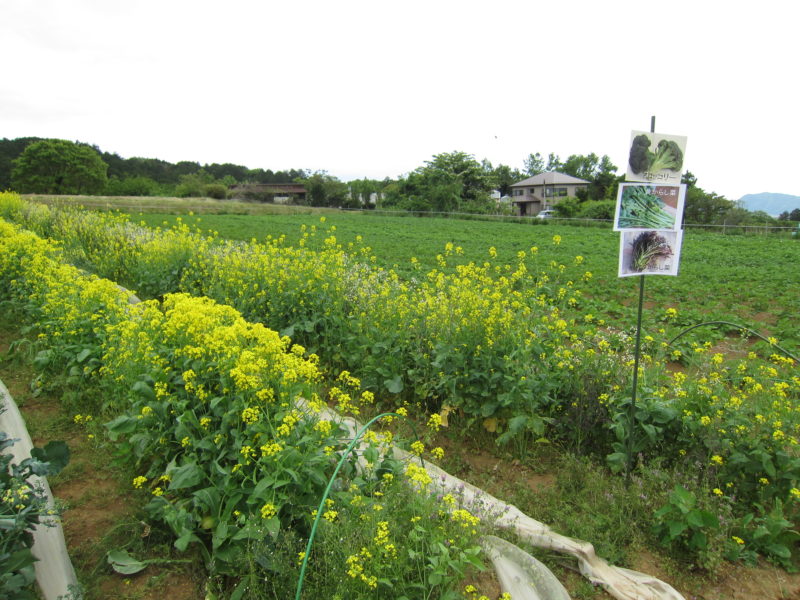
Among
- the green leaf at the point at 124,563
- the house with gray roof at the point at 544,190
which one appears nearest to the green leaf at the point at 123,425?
the green leaf at the point at 124,563

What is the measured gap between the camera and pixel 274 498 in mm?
2732

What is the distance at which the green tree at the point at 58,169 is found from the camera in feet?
191

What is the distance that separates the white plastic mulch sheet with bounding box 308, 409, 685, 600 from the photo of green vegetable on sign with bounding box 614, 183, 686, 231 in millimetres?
2275

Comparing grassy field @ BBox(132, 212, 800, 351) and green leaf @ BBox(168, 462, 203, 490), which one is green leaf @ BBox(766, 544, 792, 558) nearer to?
green leaf @ BBox(168, 462, 203, 490)

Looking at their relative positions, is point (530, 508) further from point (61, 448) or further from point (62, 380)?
point (62, 380)

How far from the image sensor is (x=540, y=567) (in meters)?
2.85

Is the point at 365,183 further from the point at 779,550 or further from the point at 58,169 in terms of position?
the point at 779,550

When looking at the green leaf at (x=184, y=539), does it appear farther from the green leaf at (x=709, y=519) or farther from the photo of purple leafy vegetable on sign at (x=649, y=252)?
the photo of purple leafy vegetable on sign at (x=649, y=252)

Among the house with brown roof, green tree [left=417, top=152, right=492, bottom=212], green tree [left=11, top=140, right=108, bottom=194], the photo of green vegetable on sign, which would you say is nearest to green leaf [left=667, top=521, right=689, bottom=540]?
the photo of green vegetable on sign

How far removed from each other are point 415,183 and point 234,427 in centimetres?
5334

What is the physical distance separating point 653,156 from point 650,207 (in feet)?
1.24

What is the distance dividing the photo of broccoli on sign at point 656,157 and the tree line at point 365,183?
34616 mm

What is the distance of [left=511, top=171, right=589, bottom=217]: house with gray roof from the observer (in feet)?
224

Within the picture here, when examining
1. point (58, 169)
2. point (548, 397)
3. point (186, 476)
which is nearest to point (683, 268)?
point (548, 397)
